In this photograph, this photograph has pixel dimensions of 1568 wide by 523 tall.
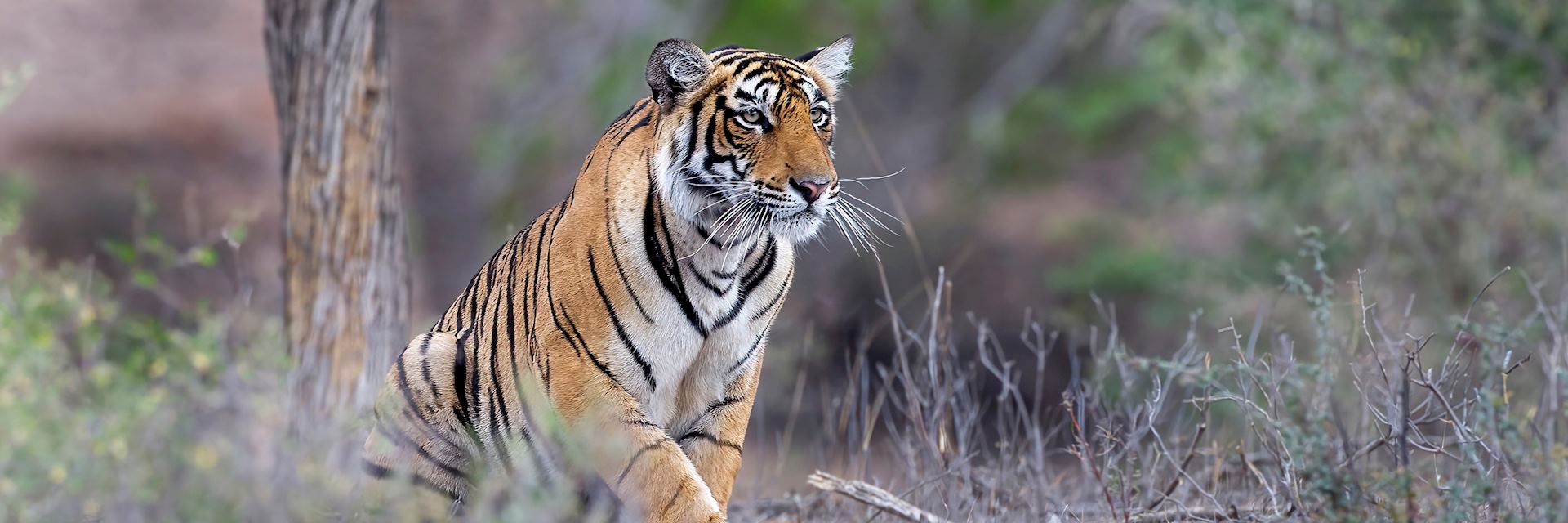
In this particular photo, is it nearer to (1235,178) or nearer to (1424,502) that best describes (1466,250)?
(1235,178)

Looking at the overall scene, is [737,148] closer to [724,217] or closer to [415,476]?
[724,217]

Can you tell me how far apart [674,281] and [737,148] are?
0.44 m

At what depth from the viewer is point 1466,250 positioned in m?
10.9

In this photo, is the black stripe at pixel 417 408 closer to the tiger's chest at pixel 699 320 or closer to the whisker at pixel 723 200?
the tiger's chest at pixel 699 320

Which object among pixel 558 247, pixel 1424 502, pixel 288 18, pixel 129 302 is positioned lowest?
pixel 129 302

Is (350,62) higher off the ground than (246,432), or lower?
higher

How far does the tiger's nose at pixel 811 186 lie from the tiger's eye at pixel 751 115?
0.80 feet

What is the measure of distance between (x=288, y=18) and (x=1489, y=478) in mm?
4822

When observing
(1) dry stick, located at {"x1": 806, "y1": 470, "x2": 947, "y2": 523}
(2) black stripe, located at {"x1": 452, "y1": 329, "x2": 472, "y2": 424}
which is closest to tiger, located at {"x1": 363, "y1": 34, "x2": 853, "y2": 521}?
(2) black stripe, located at {"x1": 452, "y1": 329, "x2": 472, "y2": 424}

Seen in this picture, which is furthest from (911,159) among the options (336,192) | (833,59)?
(833,59)

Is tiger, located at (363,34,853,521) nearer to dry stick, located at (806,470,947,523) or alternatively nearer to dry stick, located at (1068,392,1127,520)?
dry stick, located at (806,470,947,523)

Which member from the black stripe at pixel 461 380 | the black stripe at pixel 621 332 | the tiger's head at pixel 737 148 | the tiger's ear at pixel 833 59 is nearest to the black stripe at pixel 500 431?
the black stripe at pixel 461 380

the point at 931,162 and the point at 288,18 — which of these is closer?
the point at 288,18

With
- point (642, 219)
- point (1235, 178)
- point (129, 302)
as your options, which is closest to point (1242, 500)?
point (642, 219)
